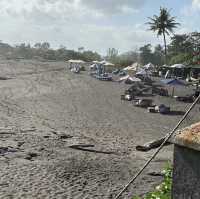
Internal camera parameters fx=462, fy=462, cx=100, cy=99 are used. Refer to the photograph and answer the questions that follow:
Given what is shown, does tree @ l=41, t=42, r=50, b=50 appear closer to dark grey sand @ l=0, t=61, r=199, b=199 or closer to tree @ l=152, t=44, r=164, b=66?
tree @ l=152, t=44, r=164, b=66

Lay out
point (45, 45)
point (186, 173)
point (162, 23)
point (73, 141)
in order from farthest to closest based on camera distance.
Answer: point (45, 45) → point (162, 23) → point (73, 141) → point (186, 173)

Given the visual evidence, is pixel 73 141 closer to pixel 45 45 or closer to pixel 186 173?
pixel 186 173

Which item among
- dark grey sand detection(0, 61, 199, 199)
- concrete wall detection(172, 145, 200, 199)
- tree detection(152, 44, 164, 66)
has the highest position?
tree detection(152, 44, 164, 66)

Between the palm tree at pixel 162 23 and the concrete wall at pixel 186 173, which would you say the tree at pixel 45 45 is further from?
the concrete wall at pixel 186 173

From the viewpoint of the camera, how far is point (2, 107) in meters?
26.0

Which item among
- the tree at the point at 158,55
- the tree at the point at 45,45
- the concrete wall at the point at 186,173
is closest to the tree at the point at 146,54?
the tree at the point at 158,55

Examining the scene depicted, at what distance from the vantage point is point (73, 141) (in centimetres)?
1641

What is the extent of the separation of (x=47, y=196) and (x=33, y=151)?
4752mm

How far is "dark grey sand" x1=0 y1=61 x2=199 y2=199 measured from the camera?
10055 mm

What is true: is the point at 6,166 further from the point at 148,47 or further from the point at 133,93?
the point at 148,47

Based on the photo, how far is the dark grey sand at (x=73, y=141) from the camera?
10055 mm

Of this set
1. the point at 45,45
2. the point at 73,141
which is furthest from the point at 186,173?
the point at 45,45

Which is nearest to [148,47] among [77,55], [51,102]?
[77,55]

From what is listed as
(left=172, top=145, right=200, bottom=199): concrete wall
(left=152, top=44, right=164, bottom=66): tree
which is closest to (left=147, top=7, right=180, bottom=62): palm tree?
(left=152, top=44, right=164, bottom=66): tree
